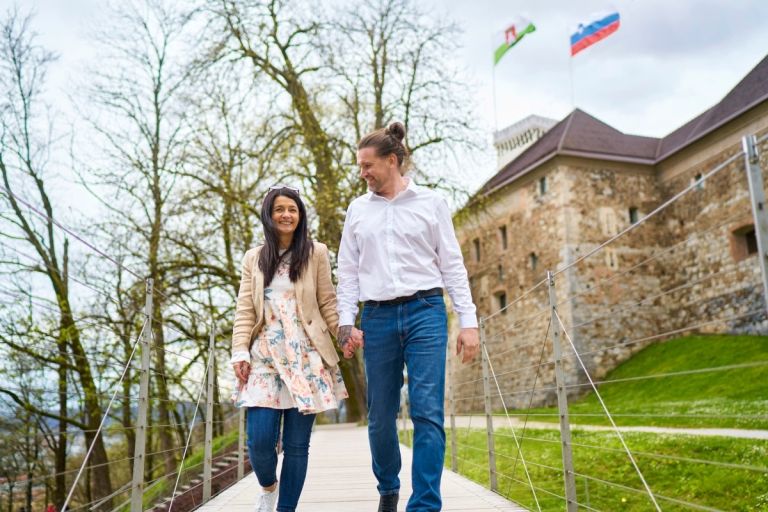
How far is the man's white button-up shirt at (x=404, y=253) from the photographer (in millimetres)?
2912

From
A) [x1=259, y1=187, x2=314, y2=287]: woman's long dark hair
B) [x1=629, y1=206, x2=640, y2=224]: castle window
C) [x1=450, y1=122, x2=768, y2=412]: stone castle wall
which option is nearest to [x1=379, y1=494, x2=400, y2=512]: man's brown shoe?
[x1=259, y1=187, x2=314, y2=287]: woman's long dark hair

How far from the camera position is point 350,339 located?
2955 millimetres

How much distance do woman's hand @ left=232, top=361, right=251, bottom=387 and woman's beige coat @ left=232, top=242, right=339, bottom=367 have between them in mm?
66

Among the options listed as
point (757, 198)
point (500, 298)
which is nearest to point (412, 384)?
point (757, 198)

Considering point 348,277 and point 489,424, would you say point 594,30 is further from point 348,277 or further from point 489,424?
point 348,277

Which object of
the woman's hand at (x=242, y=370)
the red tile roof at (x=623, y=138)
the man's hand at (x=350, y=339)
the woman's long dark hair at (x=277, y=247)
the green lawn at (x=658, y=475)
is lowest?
the green lawn at (x=658, y=475)

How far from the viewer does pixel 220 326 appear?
44.2 feet

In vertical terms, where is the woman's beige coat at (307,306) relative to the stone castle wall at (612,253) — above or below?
below

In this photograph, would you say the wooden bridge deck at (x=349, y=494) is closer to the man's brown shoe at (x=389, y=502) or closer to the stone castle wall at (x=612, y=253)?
the man's brown shoe at (x=389, y=502)

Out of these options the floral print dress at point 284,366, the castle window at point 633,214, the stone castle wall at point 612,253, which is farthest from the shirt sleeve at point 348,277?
the castle window at point 633,214

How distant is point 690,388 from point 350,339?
43.4 ft

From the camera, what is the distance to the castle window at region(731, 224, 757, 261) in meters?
18.3

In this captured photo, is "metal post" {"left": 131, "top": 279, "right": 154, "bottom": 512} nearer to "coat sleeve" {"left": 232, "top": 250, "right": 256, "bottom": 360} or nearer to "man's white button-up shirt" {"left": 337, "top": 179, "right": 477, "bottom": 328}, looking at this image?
"coat sleeve" {"left": 232, "top": 250, "right": 256, "bottom": 360}

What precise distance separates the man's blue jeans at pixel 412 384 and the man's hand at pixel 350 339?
0.04 meters
